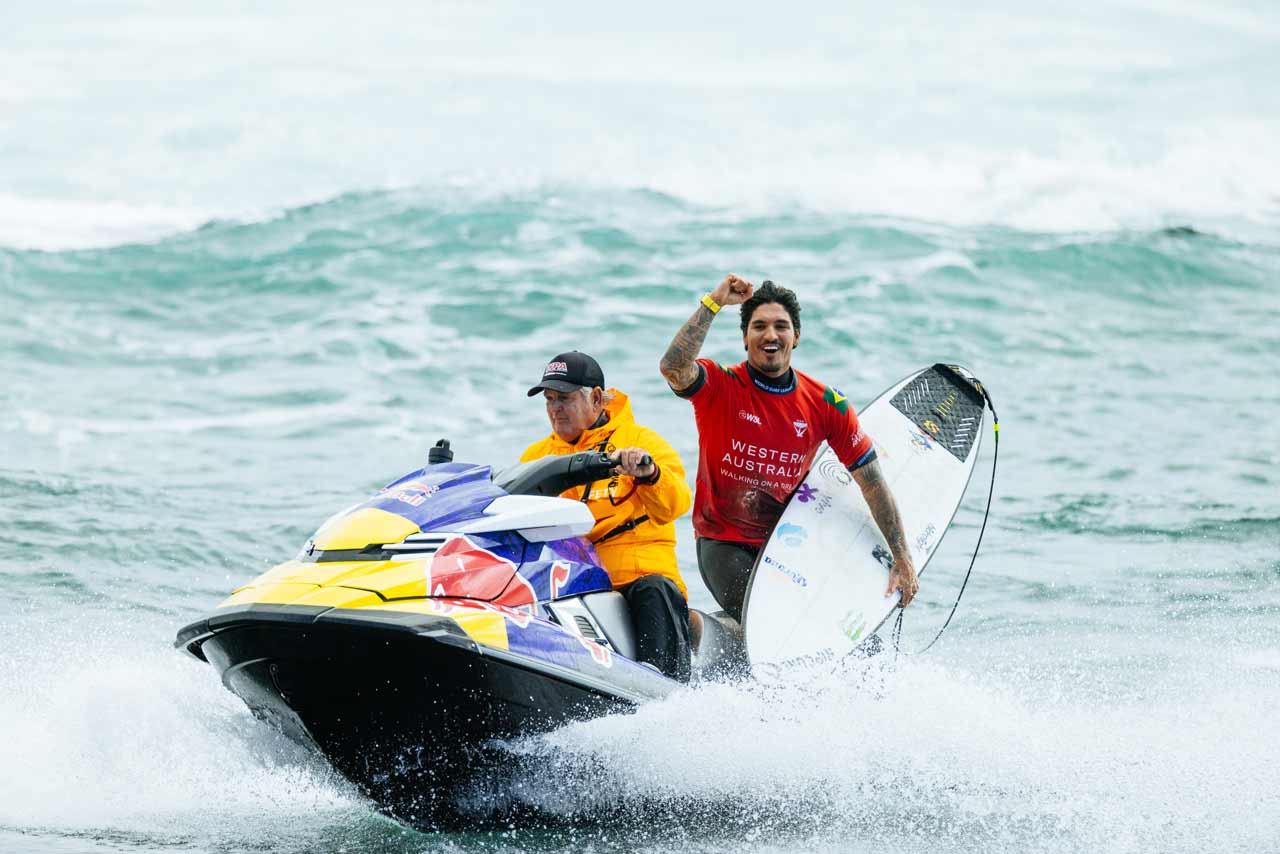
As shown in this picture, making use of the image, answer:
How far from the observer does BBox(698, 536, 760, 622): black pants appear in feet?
19.4

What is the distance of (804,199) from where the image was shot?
94.2ft

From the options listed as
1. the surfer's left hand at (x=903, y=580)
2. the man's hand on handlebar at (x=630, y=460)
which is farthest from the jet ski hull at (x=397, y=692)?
the surfer's left hand at (x=903, y=580)

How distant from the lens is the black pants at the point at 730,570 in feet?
19.4

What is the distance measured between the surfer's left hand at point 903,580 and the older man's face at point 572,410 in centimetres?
161

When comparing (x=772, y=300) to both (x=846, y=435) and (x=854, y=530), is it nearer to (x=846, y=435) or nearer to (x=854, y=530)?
(x=846, y=435)

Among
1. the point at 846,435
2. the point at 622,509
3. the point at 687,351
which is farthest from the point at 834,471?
the point at 622,509

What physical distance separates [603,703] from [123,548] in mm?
5458

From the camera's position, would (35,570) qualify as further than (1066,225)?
No

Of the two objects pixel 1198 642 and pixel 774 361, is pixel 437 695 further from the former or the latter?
pixel 1198 642

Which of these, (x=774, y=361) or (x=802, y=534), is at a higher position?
(x=774, y=361)

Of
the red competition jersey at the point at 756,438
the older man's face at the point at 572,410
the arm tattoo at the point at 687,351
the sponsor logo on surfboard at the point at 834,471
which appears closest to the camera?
the older man's face at the point at 572,410

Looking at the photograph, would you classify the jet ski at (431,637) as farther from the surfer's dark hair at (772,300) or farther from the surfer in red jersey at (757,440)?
the surfer's dark hair at (772,300)

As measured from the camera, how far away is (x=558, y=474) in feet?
15.5

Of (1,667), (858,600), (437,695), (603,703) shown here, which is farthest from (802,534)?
(1,667)
